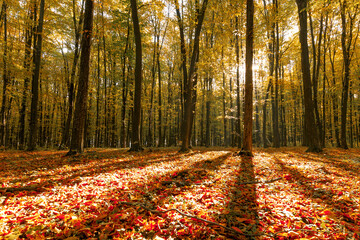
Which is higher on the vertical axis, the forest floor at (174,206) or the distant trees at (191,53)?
the distant trees at (191,53)

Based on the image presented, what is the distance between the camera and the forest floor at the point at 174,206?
216cm

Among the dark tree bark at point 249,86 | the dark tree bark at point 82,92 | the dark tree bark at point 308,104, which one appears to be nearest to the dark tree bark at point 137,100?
the dark tree bark at point 82,92

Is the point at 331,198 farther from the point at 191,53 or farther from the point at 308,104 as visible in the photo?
the point at 191,53

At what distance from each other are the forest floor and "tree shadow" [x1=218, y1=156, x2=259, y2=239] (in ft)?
0.05

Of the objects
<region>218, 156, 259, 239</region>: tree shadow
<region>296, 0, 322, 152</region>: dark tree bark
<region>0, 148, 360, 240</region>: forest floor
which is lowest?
<region>218, 156, 259, 239</region>: tree shadow

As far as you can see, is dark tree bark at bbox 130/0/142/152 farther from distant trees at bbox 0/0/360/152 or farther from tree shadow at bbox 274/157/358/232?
tree shadow at bbox 274/157/358/232

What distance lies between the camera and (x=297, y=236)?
2145 mm

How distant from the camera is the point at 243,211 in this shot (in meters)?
2.88

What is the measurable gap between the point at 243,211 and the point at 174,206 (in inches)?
47.7

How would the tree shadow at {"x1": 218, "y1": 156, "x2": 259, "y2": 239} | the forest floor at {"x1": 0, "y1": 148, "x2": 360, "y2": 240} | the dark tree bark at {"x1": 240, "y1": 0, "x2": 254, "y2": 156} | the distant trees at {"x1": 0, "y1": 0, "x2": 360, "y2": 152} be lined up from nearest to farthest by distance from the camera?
the forest floor at {"x1": 0, "y1": 148, "x2": 360, "y2": 240} → the tree shadow at {"x1": 218, "y1": 156, "x2": 259, "y2": 239} → the dark tree bark at {"x1": 240, "y1": 0, "x2": 254, "y2": 156} → the distant trees at {"x1": 0, "y1": 0, "x2": 360, "y2": 152}

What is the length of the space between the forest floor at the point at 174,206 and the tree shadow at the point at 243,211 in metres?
0.01

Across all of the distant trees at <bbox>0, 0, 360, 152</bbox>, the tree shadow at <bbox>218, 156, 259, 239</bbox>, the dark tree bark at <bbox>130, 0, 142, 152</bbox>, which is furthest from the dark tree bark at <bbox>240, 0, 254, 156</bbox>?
the dark tree bark at <bbox>130, 0, 142, 152</bbox>

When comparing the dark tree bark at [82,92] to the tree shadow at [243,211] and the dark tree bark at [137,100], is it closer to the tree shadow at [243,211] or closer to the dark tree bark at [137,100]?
the dark tree bark at [137,100]

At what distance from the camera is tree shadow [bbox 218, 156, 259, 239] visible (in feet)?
7.64
